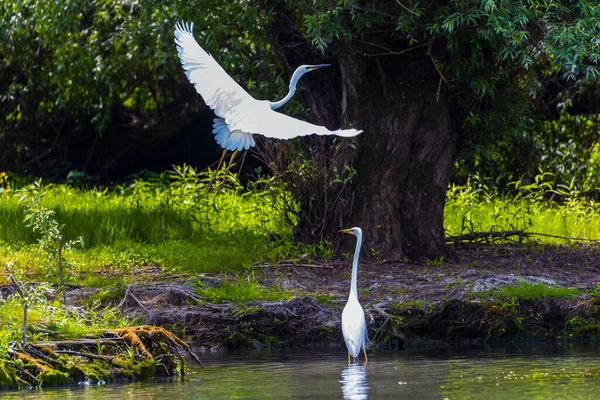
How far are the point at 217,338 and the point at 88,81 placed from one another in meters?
7.81

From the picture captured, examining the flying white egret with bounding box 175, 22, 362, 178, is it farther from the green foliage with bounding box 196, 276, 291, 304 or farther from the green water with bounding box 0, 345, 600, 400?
the green water with bounding box 0, 345, 600, 400

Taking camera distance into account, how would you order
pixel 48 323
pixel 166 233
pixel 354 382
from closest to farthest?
pixel 354 382 → pixel 48 323 → pixel 166 233

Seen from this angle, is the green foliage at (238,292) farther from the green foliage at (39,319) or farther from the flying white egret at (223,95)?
the flying white egret at (223,95)

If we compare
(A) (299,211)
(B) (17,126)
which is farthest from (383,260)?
(B) (17,126)

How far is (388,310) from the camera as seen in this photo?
28.6 ft

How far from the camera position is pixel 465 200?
14.2 metres

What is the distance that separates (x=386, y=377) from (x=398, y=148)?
171 inches

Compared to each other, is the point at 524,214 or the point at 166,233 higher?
the point at 524,214

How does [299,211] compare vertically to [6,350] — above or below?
above

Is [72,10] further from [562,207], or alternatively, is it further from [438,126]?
[562,207]

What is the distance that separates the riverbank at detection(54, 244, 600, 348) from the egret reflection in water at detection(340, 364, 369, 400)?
1.24 meters

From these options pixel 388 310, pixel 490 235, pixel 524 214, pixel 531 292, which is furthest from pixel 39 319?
pixel 524 214

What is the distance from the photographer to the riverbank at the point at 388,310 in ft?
28.0

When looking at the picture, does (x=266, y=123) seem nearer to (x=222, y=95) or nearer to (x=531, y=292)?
(x=222, y=95)
